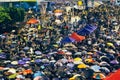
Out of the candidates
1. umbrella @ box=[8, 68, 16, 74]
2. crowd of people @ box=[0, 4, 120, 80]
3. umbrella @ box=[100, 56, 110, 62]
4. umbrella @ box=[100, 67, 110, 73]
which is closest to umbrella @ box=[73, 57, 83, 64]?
crowd of people @ box=[0, 4, 120, 80]

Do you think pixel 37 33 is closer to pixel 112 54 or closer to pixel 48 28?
pixel 48 28

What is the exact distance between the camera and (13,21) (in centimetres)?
5153

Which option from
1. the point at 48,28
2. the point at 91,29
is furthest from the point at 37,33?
the point at 91,29

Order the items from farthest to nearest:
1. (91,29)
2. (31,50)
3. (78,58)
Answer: (91,29) < (31,50) < (78,58)

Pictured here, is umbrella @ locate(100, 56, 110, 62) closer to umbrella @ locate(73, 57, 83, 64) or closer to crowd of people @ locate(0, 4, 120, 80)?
crowd of people @ locate(0, 4, 120, 80)

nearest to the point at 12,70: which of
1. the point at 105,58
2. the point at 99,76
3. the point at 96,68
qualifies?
the point at 96,68

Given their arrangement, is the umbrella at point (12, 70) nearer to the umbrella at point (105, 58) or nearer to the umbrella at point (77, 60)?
the umbrella at point (77, 60)

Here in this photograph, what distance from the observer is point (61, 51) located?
106 ft

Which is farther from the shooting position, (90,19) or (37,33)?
(90,19)

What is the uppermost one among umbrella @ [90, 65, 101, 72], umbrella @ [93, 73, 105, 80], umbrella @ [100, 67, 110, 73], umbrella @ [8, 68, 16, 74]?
umbrella @ [8, 68, 16, 74]

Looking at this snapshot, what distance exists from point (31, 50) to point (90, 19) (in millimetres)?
13962

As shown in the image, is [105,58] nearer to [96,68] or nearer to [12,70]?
[96,68]

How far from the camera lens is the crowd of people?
27.3 metres

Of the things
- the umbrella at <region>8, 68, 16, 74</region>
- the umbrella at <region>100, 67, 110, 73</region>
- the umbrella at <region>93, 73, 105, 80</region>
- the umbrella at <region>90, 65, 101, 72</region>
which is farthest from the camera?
the umbrella at <region>8, 68, 16, 74</region>
